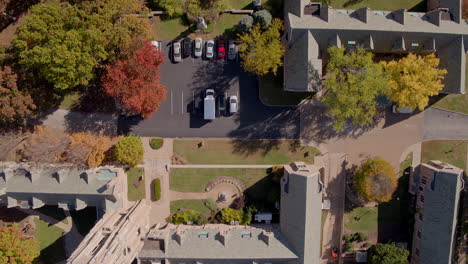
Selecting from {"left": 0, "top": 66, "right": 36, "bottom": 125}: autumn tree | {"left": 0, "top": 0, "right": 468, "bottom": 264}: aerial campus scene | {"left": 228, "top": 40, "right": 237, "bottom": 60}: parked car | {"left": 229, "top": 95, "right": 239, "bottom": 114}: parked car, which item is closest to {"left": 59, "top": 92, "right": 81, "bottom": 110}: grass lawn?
{"left": 0, "top": 0, "right": 468, "bottom": 264}: aerial campus scene

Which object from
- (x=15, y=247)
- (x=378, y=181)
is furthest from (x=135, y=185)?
(x=378, y=181)

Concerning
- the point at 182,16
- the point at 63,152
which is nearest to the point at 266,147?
the point at 182,16

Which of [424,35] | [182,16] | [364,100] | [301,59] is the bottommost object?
[364,100]

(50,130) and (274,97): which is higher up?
(274,97)

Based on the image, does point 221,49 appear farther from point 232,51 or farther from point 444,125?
point 444,125

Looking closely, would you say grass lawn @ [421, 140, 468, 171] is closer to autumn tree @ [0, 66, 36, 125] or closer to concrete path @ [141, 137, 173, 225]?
concrete path @ [141, 137, 173, 225]

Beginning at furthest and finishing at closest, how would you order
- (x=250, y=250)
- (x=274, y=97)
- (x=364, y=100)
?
(x=274, y=97) → (x=250, y=250) → (x=364, y=100)

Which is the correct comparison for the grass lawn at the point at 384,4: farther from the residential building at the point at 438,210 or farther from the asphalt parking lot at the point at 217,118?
the residential building at the point at 438,210

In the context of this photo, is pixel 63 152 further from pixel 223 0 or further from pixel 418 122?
pixel 418 122
